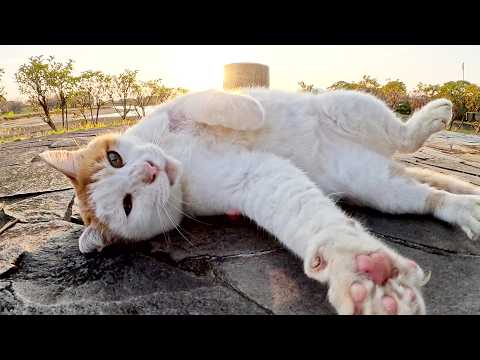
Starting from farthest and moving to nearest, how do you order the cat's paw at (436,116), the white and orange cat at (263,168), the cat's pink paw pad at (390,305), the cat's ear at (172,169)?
the cat's paw at (436,116)
the cat's ear at (172,169)
the white and orange cat at (263,168)
the cat's pink paw pad at (390,305)

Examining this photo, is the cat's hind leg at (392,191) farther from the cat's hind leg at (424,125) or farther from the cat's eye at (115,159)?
the cat's eye at (115,159)

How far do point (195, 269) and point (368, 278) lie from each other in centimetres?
89

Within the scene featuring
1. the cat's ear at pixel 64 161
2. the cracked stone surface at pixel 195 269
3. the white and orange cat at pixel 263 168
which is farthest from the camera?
the cat's ear at pixel 64 161

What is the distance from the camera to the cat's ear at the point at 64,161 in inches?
88.0

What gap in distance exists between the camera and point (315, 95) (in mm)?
2805

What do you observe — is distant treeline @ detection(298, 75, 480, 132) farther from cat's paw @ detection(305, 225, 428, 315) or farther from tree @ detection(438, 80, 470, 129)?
cat's paw @ detection(305, 225, 428, 315)

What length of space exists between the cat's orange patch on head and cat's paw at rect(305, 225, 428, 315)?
4.61 feet

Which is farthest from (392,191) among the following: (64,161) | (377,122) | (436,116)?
(64,161)

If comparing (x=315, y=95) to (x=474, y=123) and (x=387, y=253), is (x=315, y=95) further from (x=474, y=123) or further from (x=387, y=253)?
(x=474, y=123)

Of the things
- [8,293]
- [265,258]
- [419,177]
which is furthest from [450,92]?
[8,293]

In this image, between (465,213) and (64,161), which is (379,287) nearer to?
(465,213)

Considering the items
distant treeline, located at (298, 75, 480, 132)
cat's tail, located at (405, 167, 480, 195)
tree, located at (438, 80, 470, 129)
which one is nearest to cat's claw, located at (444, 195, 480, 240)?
cat's tail, located at (405, 167, 480, 195)

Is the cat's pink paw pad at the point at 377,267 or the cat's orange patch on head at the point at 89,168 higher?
the cat's orange patch on head at the point at 89,168

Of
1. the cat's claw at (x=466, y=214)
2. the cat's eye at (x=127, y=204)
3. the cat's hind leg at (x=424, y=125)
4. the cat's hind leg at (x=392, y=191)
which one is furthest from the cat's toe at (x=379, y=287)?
the cat's hind leg at (x=424, y=125)
